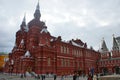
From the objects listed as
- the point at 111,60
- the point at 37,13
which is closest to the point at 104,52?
the point at 111,60

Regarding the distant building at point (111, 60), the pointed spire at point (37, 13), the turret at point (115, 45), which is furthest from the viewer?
the turret at point (115, 45)

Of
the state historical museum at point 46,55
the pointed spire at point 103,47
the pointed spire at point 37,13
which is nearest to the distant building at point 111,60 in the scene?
the state historical museum at point 46,55

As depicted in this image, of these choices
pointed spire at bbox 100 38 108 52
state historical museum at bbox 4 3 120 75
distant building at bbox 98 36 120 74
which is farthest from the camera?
pointed spire at bbox 100 38 108 52

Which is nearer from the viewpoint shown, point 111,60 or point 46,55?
point 46,55

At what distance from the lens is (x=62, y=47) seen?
54.9 metres

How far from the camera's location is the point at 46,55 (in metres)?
46.9

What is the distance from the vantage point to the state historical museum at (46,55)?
152ft

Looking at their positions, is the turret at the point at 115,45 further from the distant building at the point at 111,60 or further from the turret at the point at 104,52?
the turret at the point at 104,52

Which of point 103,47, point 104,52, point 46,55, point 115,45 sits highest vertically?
point 115,45

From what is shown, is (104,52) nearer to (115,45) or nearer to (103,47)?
(103,47)

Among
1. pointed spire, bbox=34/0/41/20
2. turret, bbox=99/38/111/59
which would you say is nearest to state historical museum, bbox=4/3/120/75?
pointed spire, bbox=34/0/41/20

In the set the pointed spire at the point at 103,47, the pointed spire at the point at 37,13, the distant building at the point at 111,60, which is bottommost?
the distant building at the point at 111,60

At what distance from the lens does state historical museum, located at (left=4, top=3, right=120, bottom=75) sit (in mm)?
46344

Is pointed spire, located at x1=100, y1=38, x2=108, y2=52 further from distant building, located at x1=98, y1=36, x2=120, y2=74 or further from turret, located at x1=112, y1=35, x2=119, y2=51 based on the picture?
turret, located at x1=112, y1=35, x2=119, y2=51
